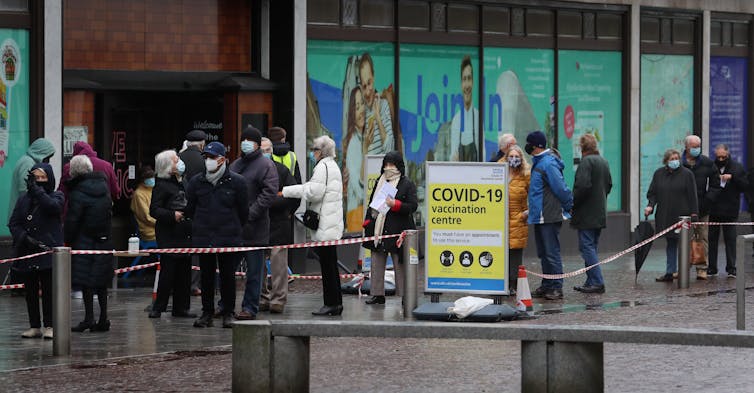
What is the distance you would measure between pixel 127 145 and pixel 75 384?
9.19 metres

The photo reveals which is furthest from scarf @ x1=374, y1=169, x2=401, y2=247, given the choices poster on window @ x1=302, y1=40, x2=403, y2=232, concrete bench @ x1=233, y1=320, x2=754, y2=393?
concrete bench @ x1=233, y1=320, x2=754, y2=393

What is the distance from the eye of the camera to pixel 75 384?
1143cm

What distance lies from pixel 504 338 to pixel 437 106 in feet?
45.3

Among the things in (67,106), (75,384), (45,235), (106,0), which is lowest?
(75,384)

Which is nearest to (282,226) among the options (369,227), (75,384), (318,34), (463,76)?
(369,227)

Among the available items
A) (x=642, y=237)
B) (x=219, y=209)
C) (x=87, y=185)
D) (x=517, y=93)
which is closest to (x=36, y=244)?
(x=87, y=185)

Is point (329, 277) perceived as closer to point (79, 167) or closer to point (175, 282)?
point (175, 282)

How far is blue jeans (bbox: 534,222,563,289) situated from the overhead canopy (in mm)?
5120

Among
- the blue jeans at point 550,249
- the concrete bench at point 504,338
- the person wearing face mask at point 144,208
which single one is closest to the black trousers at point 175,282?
the person wearing face mask at point 144,208

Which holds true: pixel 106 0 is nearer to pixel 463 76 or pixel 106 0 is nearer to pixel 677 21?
pixel 463 76

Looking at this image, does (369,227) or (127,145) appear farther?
(127,145)

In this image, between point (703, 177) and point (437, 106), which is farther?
point (437, 106)

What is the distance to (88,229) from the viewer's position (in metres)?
14.3

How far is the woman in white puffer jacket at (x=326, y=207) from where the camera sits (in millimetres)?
15812
